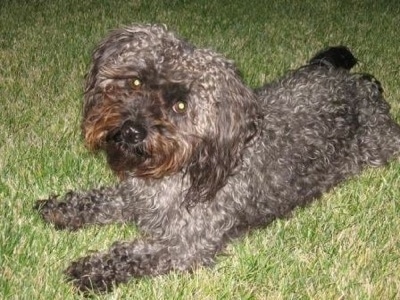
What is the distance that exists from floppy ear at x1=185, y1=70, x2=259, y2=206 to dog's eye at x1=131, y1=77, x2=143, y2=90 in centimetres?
58

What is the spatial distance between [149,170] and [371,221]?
8.42 ft

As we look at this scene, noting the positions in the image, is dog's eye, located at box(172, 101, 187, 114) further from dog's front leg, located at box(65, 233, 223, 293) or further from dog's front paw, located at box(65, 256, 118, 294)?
dog's front paw, located at box(65, 256, 118, 294)

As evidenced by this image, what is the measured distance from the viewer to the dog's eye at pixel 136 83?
488 cm

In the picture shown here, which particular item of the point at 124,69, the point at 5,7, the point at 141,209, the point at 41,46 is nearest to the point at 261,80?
the point at 41,46

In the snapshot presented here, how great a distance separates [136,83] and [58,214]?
178 cm

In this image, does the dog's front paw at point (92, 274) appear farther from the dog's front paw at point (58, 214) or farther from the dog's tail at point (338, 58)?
the dog's tail at point (338, 58)

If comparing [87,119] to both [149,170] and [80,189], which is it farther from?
[80,189]

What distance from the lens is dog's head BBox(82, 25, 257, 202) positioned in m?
4.77

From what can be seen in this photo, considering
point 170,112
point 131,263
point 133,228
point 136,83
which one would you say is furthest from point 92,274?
point 136,83

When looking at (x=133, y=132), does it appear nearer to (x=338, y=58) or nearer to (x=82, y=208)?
(x=82, y=208)

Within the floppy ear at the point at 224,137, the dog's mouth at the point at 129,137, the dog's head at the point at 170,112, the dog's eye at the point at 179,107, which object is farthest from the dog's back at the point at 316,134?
the dog's mouth at the point at 129,137

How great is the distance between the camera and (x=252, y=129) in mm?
5207

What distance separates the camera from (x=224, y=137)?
499cm

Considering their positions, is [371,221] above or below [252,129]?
below
